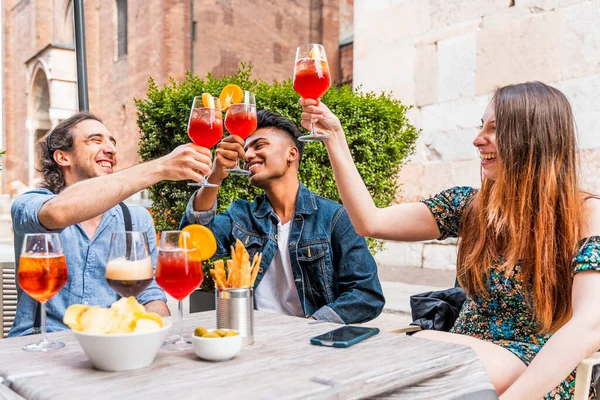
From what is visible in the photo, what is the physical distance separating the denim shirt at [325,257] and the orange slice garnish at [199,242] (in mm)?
1104

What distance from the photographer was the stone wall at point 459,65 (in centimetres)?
592

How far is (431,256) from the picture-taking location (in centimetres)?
721

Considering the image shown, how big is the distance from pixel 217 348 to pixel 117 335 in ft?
0.79

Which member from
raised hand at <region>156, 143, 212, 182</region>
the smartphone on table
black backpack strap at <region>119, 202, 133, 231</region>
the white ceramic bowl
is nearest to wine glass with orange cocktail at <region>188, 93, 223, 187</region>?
raised hand at <region>156, 143, 212, 182</region>

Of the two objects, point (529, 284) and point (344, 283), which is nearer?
point (529, 284)

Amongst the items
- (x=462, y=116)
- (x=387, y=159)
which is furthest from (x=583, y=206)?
(x=462, y=116)

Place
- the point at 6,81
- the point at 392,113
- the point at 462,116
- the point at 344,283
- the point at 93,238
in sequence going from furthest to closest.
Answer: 1. the point at 6,81
2. the point at 462,116
3. the point at 392,113
4. the point at 344,283
5. the point at 93,238

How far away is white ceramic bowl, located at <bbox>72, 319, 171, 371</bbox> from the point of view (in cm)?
123

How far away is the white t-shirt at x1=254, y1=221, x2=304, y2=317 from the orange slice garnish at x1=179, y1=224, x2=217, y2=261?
3.93 feet

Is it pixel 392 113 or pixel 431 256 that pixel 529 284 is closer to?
pixel 392 113

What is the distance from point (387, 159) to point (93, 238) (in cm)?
372

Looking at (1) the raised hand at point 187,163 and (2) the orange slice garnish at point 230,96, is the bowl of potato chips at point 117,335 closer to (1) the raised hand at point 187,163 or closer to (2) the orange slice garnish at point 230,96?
(1) the raised hand at point 187,163

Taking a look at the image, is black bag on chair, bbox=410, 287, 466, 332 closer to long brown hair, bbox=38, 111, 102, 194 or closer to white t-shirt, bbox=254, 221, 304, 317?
white t-shirt, bbox=254, 221, 304, 317

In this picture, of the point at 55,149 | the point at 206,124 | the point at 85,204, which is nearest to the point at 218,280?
the point at 85,204
